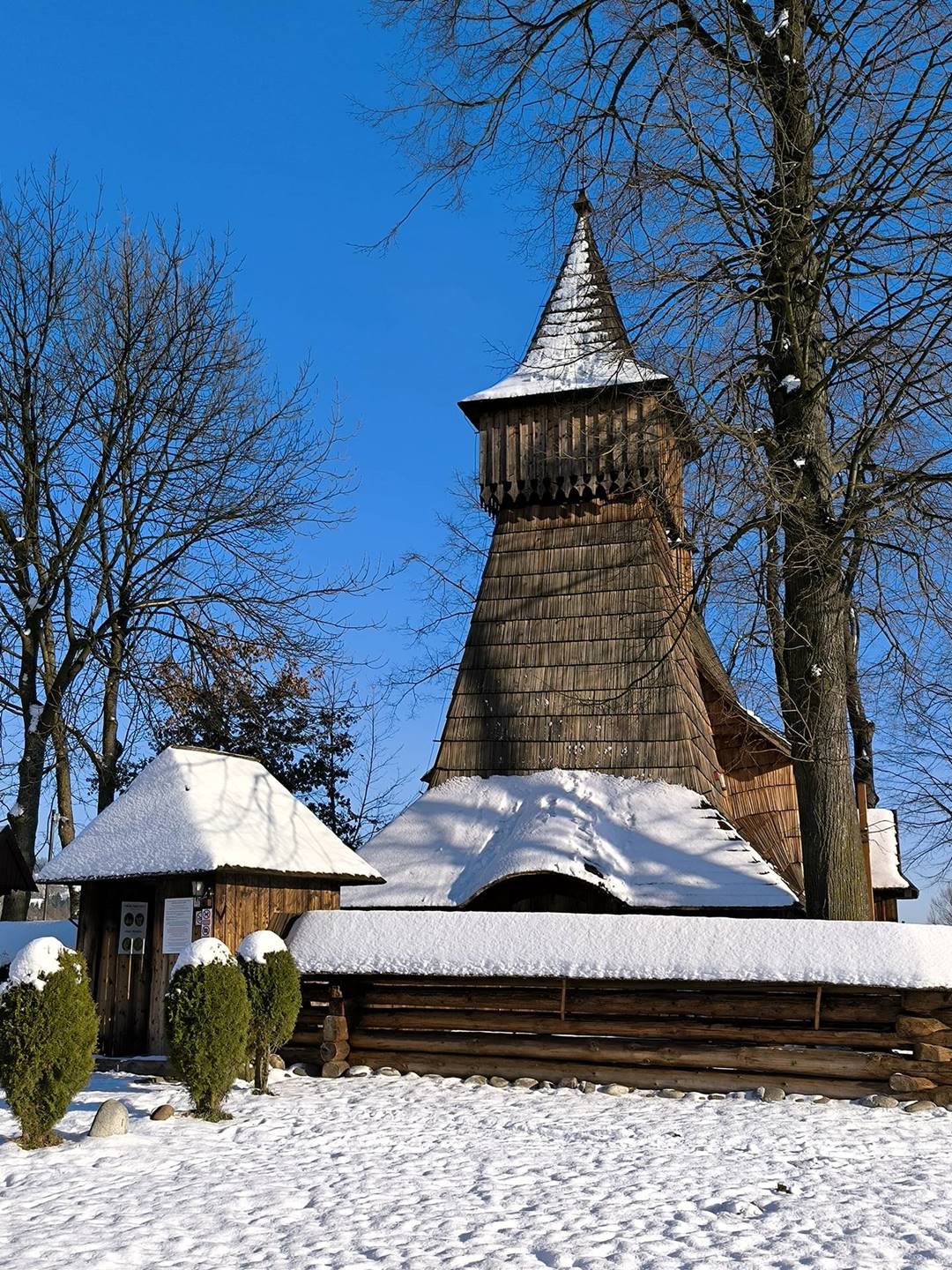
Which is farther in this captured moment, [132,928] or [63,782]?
[63,782]

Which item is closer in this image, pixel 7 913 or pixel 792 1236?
pixel 792 1236

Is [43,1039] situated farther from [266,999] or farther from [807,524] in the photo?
[807,524]

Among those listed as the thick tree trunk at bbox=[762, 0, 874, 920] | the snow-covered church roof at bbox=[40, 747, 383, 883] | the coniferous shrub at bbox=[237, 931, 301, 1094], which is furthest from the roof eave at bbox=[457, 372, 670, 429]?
the coniferous shrub at bbox=[237, 931, 301, 1094]

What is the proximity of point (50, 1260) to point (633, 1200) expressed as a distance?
337 centimetres

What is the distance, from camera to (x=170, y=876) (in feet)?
44.5

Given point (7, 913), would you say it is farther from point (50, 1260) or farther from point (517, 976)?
point (50, 1260)

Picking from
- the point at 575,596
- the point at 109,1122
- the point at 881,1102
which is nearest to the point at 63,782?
the point at 575,596

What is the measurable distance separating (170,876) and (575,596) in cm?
868

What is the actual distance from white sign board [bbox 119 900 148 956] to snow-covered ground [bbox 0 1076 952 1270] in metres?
3.15

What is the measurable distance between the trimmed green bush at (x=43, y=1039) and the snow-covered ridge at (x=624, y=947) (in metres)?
4.27

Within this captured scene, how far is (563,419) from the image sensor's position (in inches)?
805

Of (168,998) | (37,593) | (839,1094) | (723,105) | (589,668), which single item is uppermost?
(723,105)

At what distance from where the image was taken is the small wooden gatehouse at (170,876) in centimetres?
1351

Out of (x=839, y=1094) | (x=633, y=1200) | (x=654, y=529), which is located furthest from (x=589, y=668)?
(x=633, y=1200)
